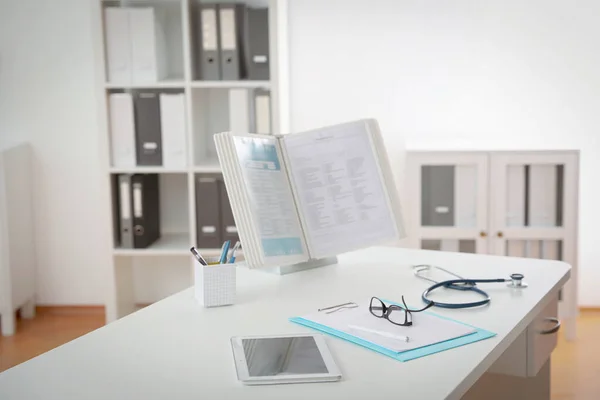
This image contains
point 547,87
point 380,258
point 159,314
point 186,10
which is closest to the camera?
point 159,314

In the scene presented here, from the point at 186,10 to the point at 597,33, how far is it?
203cm

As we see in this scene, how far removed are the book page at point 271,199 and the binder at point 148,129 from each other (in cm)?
170

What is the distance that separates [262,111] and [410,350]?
93.2 inches

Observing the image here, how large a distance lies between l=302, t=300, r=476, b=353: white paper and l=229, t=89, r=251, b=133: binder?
2.10m

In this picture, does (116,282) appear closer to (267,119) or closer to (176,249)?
(176,249)

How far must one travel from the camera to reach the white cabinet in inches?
154

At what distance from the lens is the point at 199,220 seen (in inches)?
157

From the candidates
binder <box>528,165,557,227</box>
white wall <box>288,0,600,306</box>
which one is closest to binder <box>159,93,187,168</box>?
white wall <box>288,0,600,306</box>

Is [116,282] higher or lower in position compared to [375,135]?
lower

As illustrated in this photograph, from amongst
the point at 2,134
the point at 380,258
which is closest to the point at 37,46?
the point at 2,134

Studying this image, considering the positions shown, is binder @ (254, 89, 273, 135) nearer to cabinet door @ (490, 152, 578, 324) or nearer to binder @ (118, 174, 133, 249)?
binder @ (118, 174, 133, 249)

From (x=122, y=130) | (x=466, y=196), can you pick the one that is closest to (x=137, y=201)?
(x=122, y=130)

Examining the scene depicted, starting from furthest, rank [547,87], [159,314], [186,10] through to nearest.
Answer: [547,87]
[186,10]
[159,314]

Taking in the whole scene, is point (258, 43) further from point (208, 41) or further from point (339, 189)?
point (339, 189)
